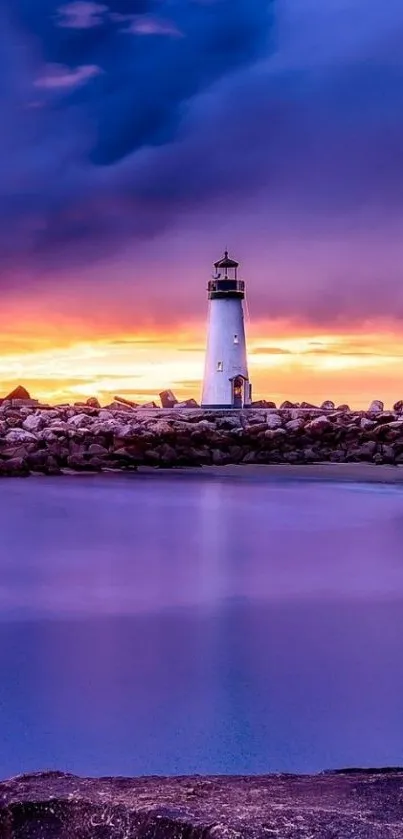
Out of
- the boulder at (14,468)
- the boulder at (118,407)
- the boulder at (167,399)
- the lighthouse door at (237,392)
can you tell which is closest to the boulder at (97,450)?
the boulder at (14,468)

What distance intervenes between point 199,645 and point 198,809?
3.16 m

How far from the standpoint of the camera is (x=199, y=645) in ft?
15.4

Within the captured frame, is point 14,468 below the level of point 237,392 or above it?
below

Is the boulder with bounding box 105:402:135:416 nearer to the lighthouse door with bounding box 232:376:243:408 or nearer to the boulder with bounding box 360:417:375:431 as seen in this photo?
the lighthouse door with bounding box 232:376:243:408

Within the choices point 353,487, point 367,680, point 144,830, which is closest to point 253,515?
point 353,487

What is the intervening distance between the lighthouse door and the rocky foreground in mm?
22265

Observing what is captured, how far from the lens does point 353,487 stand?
1410cm

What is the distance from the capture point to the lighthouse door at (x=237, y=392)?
24.0m

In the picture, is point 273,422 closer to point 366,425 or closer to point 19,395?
point 366,425

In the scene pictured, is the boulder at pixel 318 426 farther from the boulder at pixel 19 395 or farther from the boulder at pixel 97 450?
the boulder at pixel 19 395

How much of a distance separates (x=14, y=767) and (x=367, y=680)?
1.60 metres

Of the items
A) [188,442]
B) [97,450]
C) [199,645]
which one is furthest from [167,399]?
[199,645]

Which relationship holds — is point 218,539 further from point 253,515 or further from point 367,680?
point 367,680

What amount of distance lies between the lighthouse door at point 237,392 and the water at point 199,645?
13.6m
